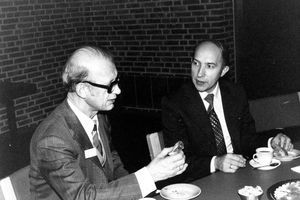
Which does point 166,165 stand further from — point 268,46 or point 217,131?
point 268,46

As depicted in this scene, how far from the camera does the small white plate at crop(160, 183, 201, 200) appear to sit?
6.60 ft

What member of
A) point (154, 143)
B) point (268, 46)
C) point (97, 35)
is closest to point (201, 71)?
point (154, 143)

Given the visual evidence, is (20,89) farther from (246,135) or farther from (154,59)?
(246,135)

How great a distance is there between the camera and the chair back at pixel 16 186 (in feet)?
6.21

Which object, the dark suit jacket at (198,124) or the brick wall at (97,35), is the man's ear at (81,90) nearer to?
the dark suit jacket at (198,124)

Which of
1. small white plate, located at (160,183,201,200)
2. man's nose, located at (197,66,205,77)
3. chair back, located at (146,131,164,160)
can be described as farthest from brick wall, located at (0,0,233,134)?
small white plate, located at (160,183,201,200)

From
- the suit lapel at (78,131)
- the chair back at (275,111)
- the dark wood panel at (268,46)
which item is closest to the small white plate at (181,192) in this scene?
the suit lapel at (78,131)

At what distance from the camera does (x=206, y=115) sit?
9.63 feet

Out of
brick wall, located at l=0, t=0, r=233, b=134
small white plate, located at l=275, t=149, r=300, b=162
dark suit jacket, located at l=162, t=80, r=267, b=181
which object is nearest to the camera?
small white plate, located at l=275, t=149, r=300, b=162

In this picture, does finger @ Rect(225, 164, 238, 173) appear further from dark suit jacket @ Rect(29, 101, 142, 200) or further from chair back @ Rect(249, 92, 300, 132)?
chair back @ Rect(249, 92, 300, 132)

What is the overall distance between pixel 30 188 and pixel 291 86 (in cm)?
451

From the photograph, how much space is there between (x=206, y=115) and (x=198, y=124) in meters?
0.08

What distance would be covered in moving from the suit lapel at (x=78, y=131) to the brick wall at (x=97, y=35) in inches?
152

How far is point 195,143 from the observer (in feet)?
9.68
